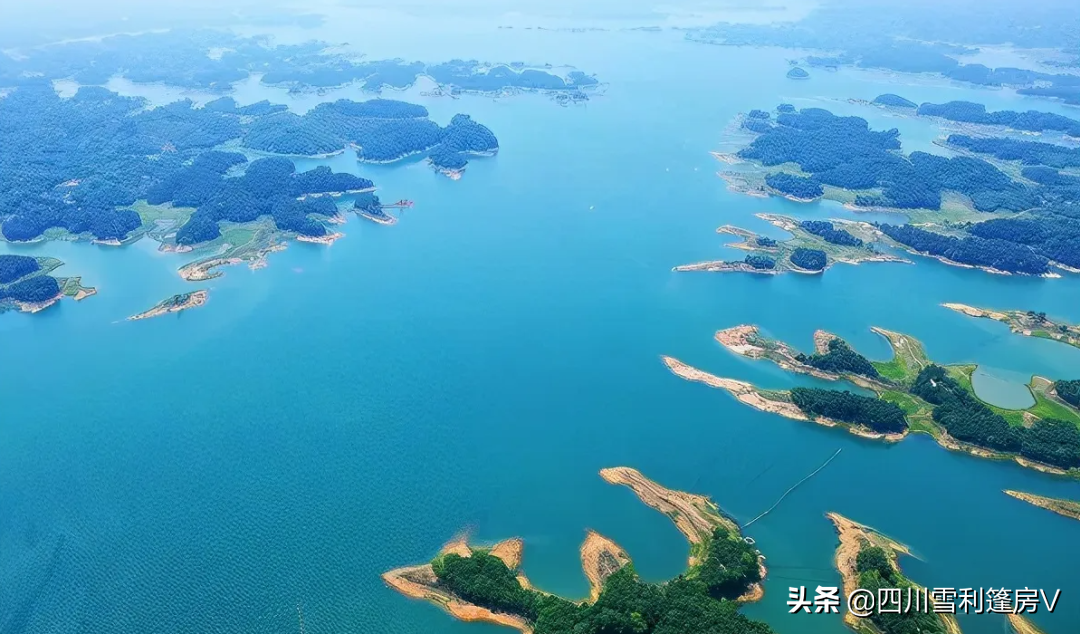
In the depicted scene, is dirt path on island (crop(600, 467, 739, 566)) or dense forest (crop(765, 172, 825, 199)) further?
dense forest (crop(765, 172, 825, 199))

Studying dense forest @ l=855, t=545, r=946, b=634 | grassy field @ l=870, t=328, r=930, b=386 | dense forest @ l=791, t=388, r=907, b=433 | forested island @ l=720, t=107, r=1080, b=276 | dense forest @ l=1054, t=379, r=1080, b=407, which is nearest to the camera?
dense forest @ l=855, t=545, r=946, b=634

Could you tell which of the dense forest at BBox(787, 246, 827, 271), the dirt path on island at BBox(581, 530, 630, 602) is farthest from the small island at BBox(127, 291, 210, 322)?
the dense forest at BBox(787, 246, 827, 271)

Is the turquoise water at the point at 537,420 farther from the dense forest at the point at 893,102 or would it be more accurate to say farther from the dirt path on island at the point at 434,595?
the dense forest at the point at 893,102

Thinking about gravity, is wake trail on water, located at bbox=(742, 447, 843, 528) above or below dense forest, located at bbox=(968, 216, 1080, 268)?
below

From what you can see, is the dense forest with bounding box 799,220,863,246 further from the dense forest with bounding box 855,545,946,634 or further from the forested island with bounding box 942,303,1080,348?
the dense forest with bounding box 855,545,946,634

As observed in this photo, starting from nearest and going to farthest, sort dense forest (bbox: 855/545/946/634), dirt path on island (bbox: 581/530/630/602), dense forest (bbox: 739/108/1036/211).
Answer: dense forest (bbox: 855/545/946/634) < dirt path on island (bbox: 581/530/630/602) < dense forest (bbox: 739/108/1036/211)

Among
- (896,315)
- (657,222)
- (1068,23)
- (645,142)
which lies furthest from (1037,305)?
(1068,23)

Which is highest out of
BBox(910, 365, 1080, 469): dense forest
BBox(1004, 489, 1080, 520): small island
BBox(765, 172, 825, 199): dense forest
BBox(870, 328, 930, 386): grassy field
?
BBox(765, 172, 825, 199): dense forest
